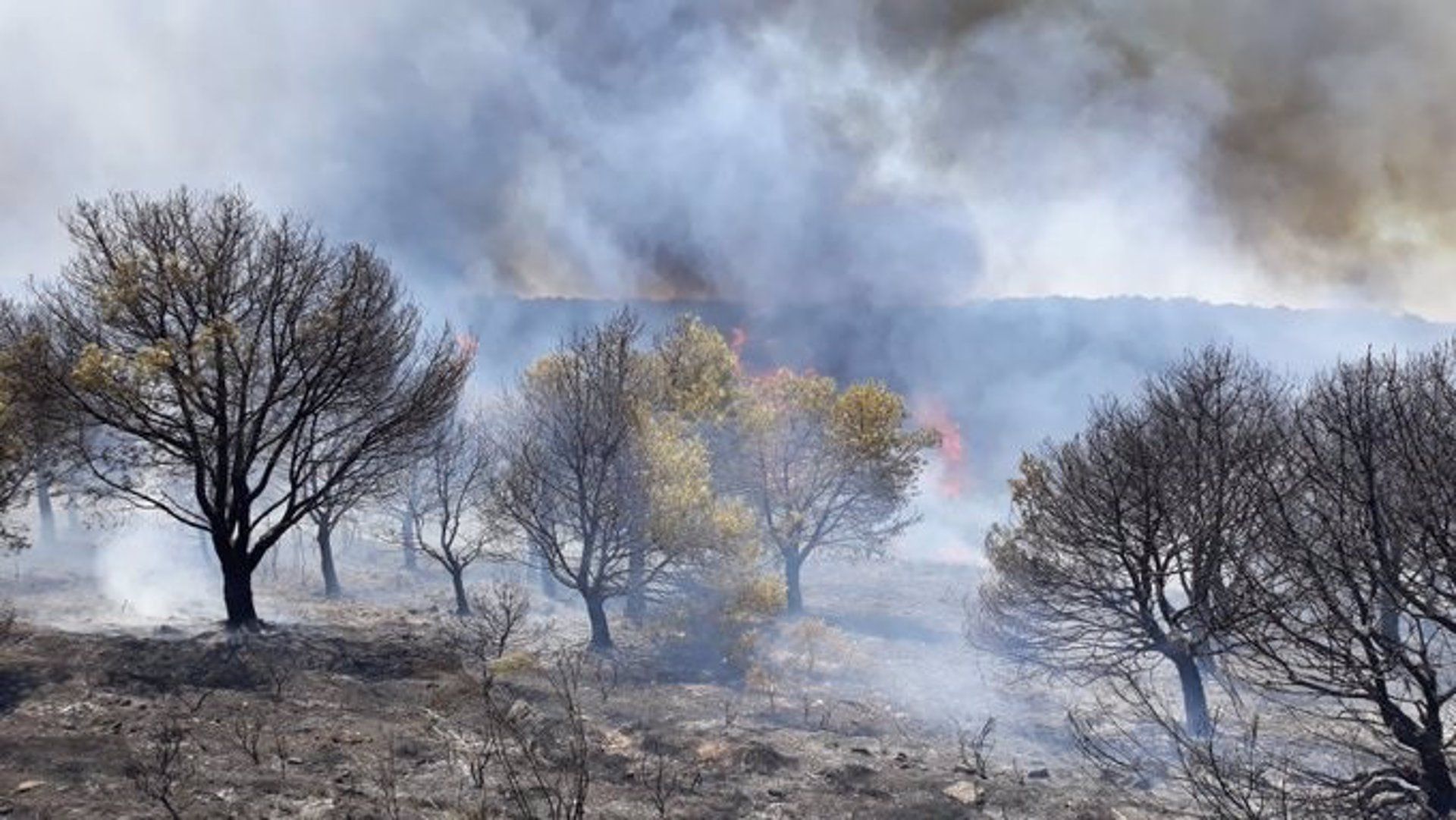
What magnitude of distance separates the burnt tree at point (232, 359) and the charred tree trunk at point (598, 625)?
7289 mm

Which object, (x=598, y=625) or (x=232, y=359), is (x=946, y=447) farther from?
(x=232, y=359)

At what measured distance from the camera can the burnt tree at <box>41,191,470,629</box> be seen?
696 inches

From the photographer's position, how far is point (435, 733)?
46.2 feet

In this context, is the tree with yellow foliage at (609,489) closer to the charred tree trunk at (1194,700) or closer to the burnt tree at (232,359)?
the burnt tree at (232,359)

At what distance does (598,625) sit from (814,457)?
13.8 metres

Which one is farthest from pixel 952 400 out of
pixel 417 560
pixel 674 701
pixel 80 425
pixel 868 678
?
pixel 80 425

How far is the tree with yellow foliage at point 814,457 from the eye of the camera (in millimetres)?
34812

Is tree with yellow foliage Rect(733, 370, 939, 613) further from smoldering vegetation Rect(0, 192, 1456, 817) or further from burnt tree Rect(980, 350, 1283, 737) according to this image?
burnt tree Rect(980, 350, 1283, 737)

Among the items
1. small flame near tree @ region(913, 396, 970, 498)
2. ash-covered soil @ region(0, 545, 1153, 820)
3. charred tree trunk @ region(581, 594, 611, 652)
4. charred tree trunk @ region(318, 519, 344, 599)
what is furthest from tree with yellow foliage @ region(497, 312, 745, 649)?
small flame near tree @ region(913, 396, 970, 498)

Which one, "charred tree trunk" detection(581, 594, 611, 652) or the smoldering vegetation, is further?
"charred tree trunk" detection(581, 594, 611, 652)

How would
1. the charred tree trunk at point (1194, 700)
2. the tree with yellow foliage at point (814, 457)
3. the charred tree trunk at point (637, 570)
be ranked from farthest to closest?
1. the tree with yellow foliage at point (814, 457)
2. the charred tree trunk at point (637, 570)
3. the charred tree trunk at point (1194, 700)

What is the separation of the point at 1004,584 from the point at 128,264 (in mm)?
22246

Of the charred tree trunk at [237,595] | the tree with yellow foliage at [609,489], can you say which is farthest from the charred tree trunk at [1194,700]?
the charred tree trunk at [237,595]

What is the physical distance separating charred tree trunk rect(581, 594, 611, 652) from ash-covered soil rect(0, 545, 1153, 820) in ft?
3.30
